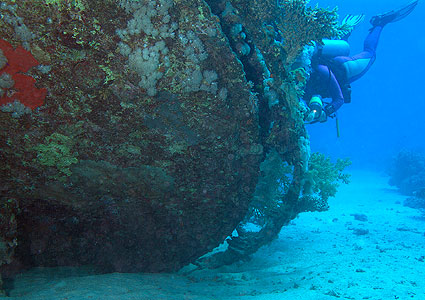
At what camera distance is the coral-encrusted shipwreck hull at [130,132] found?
7.21 ft

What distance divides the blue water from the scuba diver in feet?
172

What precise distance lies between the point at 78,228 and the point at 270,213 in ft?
11.4

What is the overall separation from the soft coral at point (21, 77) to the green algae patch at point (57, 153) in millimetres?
395

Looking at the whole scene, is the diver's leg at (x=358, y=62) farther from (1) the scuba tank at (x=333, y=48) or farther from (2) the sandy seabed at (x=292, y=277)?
(2) the sandy seabed at (x=292, y=277)

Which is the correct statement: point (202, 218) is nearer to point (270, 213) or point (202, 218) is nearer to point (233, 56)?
point (270, 213)

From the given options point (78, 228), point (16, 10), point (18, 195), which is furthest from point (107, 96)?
point (78, 228)

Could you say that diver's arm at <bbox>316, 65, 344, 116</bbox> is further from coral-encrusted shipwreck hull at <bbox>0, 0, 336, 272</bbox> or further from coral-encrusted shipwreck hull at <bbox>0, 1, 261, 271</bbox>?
coral-encrusted shipwreck hull at <bbox>0, 1, 261, 271</bbox>

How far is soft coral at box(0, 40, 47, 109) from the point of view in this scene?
206cm

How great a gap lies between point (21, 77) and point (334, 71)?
8462mm

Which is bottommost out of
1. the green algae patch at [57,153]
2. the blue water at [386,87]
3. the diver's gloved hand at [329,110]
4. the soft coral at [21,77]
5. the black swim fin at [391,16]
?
the green algae patch at [57,153]

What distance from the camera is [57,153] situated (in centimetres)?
265

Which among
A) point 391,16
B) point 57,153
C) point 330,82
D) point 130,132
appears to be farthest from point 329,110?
point 391,16

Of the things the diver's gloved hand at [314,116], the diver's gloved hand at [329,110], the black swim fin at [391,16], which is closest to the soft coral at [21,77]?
the diver's gloved hand at [314,116]

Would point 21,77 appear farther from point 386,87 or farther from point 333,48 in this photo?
point 386,87
